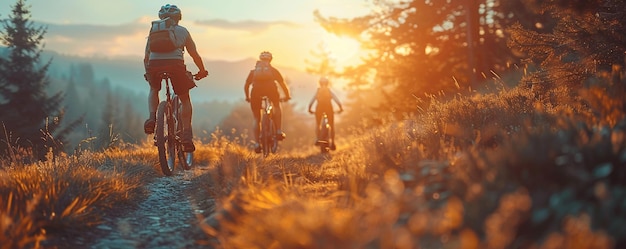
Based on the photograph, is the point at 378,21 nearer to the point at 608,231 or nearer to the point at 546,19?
the point at 546,19

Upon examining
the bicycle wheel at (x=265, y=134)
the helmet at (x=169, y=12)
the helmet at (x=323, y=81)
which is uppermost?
the helmet at (x=169, y=12)

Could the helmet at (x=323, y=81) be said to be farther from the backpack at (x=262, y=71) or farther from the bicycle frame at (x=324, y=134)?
the backpack at (x=262, y=71)

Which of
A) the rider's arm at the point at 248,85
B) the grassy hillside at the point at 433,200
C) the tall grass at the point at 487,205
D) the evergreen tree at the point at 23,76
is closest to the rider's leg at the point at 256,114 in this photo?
the rider's arm at the point at 248,85

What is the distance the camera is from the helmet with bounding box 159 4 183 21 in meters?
6.67

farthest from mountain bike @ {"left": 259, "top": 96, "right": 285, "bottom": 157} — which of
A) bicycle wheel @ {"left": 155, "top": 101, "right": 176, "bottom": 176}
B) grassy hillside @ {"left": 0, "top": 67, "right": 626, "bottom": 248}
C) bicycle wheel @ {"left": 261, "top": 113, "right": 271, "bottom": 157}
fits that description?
grassy hillside @ {"left": 0, "top": 67, "right": 626, "bottom": 248}

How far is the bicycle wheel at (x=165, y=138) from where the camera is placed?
6504 mm

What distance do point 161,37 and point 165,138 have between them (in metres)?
1.36

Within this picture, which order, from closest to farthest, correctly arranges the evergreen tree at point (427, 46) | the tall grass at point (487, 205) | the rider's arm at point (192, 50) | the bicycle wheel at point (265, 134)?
1. the tall grass at point (487, 205)
2. the rider's arm at point (192, 50)
3. the bicycle wheel at point (265, 134)
4. the evergreen tree at point (427, 46)

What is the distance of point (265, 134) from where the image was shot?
33.3ft

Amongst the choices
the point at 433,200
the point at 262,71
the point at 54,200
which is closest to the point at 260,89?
the point at 262,71

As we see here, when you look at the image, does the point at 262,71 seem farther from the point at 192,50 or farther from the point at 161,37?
the point at 161,37

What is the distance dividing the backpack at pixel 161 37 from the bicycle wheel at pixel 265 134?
384 centimetres

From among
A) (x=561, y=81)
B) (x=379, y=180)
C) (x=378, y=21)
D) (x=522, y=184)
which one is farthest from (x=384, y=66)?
(x=522, y=184)

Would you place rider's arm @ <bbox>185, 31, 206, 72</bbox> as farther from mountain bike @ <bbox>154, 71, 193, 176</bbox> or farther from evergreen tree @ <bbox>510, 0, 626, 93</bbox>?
evergreen tree @ <bbox>510, 0, 626, 93</bbox>
